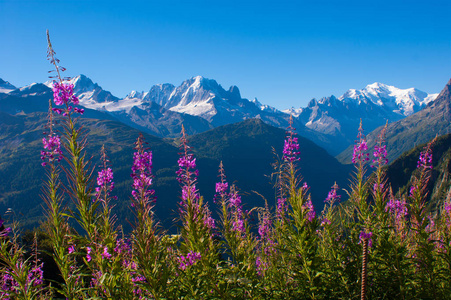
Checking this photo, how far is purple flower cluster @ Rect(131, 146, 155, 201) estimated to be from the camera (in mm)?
4964

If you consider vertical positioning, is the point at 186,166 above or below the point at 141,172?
above

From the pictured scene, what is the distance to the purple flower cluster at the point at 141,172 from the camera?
4964mm

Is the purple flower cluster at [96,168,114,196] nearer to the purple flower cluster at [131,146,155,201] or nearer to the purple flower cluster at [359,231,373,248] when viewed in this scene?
the purple flower cluster at [131,146,155,201]

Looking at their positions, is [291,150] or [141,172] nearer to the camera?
[141,172]

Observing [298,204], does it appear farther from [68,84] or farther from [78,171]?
[68,84]

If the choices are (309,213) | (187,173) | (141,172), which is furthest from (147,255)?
(309,213)

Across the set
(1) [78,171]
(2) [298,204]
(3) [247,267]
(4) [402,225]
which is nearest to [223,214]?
(3) [247,267]

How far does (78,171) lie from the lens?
450 centimetres

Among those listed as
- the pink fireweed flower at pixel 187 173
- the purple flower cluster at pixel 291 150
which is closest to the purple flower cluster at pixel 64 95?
the pink fireweed flower at pixel 187 173

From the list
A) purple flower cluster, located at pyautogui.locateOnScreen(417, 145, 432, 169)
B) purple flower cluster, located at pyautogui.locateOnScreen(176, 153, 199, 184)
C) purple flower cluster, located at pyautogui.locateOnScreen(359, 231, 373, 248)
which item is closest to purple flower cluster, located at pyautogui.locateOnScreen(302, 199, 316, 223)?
purple flower cluster, located at pyautogui.locateOnScreen(359, 231, 373, 248)

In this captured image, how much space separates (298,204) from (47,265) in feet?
76.5

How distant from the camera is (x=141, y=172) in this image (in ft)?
17.3

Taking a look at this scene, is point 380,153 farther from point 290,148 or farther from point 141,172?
point 141,172

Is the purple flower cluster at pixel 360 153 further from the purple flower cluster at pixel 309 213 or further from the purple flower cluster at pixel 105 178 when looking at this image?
the purple flower cluster at pixel 105 178
